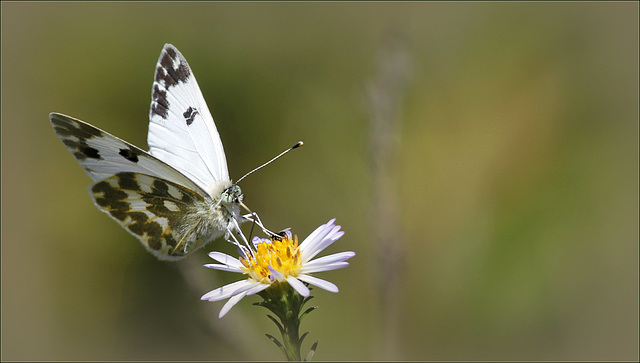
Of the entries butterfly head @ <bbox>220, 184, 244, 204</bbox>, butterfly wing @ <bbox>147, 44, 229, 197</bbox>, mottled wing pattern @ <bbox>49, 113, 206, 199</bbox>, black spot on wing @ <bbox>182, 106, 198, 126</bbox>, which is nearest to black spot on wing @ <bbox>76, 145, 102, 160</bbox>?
mottled wing pattern @ <bbox>49, 113, 206, 199</bbox>

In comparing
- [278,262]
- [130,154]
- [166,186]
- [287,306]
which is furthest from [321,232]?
[130,154]

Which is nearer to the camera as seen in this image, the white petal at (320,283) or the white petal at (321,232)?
the white petal at (320,283)

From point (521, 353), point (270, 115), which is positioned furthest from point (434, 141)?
point (521, 353)

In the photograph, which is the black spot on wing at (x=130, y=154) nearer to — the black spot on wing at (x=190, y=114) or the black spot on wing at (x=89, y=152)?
the black spot on wing at (x=89, y=152)

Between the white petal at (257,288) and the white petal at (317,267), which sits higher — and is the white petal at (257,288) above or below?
below

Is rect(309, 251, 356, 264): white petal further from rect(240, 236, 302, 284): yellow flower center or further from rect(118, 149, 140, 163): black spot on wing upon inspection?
rect(118, 149, 140, 163): black spot on wing

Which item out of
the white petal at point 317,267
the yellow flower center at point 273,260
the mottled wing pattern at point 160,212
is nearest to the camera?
the white petal at point 317,267

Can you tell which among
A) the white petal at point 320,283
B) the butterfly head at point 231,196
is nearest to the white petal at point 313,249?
the white petal at point 320,283

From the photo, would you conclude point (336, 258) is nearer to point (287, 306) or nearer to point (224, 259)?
point (287, 306)
